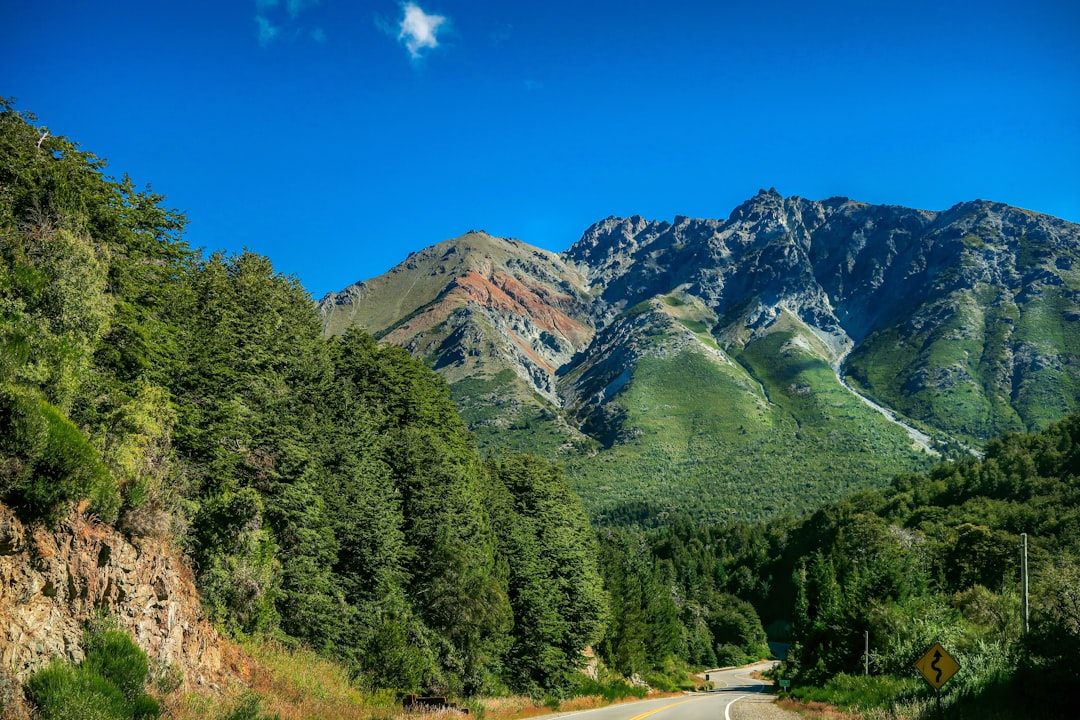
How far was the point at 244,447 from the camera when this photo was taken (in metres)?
23.8

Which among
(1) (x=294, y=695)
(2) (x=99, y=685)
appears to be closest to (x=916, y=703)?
(1) (x=294, y=695)

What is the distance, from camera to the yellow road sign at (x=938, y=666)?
16.6 metres

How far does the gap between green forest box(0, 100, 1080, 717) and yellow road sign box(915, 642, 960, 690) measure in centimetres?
289

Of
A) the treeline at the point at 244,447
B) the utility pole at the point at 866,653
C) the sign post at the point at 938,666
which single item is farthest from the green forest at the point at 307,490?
the sign post at the point at 938,666

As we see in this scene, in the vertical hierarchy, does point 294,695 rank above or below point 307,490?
below

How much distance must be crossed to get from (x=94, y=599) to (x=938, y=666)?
18.8m

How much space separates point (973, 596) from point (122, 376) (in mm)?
53328

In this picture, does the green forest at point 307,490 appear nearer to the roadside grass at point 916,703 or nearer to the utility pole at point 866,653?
the roadside grass at point 916,703

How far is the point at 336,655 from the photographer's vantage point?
24672 mm

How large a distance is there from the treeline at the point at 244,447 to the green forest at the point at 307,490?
8 cm

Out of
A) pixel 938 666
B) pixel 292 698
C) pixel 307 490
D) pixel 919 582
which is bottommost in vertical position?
pixel 292 698

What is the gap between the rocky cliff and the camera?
11812 mm

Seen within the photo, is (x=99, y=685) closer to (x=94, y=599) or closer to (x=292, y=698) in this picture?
(x=94, y=599)

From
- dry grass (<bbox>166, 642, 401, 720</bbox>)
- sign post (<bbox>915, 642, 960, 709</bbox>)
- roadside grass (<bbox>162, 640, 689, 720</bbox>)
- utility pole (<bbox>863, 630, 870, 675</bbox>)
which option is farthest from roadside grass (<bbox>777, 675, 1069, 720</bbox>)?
dry grass (<bbox>166, 642, 401, 720</bbox>)
